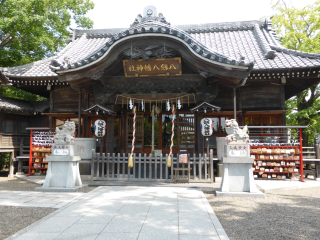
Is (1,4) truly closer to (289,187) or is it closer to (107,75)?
(107,75)

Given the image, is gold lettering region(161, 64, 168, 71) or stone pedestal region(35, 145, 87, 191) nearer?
stone pedestal region(35, 145, 87, 191)

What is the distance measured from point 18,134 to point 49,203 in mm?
8750

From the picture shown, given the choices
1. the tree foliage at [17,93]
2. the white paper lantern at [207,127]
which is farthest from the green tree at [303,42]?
the tree foliage at [17,93]

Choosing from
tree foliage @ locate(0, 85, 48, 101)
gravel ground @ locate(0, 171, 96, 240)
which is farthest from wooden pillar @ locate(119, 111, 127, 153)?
tree foliage @ locate(0, 85, 48, 101)

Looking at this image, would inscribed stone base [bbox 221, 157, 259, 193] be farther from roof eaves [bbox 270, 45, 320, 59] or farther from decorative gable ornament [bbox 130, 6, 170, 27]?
decorative gable ornament [bbox 130, 6, 170, 27]

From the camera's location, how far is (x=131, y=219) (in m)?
4.91

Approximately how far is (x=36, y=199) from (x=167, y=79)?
694 cm

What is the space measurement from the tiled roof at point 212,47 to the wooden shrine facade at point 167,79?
4 centimetres

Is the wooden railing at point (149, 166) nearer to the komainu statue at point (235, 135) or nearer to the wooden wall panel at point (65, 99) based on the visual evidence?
the komainu statue at point (235, 135)

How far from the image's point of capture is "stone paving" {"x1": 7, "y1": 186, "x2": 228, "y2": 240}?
13.5ft

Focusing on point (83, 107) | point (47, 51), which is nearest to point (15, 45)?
point (47, 51)

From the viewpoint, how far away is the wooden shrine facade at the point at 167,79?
906 centimetres

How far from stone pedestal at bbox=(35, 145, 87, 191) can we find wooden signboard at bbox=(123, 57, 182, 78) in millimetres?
4210

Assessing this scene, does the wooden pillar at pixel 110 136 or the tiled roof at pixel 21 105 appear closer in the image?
the wooden pillar at pixel 110 136
